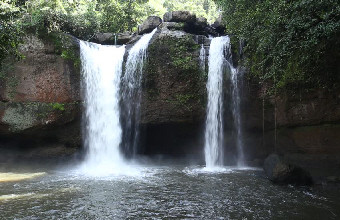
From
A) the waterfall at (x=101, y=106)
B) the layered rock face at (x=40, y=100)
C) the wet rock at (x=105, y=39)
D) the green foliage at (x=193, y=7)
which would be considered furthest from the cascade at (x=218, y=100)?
the green foliage at (x=193, y=7)

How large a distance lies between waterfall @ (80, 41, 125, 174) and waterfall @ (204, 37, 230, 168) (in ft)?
13.3

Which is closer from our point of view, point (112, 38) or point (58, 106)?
point (58, 106)

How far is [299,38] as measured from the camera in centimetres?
739

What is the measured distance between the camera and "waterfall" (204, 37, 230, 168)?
1239 cm

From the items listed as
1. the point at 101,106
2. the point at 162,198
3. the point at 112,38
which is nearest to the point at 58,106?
the point at 101,106

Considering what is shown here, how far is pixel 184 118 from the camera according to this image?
12727 mm

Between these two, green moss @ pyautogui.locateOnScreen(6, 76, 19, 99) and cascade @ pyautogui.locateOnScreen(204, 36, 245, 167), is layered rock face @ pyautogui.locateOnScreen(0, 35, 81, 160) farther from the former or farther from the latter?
cascade @ pyautogui.locateOnScreen(204, 36, 245, 167)

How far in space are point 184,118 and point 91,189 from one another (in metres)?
6.16

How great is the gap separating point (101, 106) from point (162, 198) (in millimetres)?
7153

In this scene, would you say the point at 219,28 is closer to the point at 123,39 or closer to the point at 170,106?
the point at 123,39

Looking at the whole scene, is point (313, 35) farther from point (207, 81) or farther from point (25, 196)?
point (25, 196)

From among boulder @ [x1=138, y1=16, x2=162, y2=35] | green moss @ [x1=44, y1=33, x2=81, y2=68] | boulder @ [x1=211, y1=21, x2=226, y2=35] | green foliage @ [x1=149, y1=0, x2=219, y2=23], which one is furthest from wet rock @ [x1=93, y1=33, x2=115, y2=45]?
green foliage @ [x1=149, y1=0, x2=219, y2=23]

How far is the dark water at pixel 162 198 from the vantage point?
5547mm

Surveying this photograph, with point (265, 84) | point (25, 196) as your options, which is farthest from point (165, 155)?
point (25, 196)
